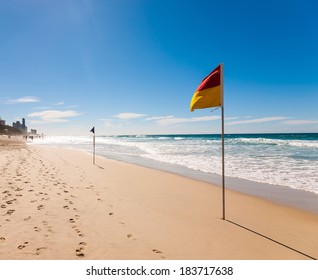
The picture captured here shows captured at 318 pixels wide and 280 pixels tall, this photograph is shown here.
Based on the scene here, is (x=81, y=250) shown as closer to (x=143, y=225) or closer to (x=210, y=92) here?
(x=143, y=225)

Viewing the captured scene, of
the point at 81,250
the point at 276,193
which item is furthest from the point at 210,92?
the point at 276,193

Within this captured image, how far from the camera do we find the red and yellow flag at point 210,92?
6.11m

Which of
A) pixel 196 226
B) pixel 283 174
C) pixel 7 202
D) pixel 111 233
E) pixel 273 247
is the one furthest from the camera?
pixel 283 174

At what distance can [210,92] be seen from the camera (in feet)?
20.6

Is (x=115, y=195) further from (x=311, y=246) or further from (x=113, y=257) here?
(x=311, y=246)

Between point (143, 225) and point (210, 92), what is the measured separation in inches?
157

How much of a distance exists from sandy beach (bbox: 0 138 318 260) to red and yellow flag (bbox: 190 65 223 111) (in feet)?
10.8

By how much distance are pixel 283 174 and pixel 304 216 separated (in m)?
7.35

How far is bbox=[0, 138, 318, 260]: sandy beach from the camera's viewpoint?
443 centimetres

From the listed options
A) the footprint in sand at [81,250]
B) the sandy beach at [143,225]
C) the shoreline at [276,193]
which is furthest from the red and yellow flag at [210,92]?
the shoreline at [276,193]

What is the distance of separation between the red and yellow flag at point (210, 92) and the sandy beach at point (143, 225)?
10.8ft

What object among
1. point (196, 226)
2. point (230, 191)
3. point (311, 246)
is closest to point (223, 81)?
point (196, 226)
